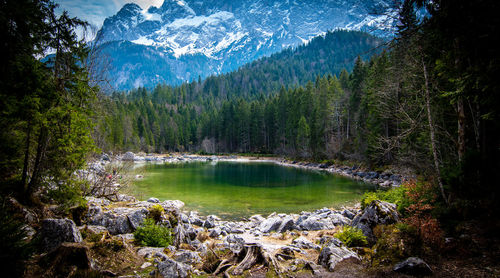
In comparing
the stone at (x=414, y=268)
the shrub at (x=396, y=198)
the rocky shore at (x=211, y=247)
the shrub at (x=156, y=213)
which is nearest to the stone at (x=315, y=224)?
the rocky shore at (x=211, y=247)

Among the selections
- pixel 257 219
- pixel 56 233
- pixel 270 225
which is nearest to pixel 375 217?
pixel 270 225

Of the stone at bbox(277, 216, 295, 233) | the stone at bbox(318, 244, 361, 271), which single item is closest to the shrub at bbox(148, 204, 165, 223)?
the stone at bbox(318, 244, 361, 271)

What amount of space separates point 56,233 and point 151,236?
2614 mm

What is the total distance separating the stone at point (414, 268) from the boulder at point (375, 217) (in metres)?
2.74

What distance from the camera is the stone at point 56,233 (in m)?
5.09

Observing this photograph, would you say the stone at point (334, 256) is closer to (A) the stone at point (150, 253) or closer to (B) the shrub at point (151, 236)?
(A) the stone at point (150, 253)

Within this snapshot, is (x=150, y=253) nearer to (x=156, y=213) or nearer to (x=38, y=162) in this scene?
(x=156, y=213)

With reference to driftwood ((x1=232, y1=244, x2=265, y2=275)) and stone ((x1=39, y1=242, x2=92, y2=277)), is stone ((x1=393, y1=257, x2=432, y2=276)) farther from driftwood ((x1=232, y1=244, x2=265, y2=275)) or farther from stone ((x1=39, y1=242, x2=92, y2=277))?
stone ((x1=39, y1=242, x2=92, y2=277))

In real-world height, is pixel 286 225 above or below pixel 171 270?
below

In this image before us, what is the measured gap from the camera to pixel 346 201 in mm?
19469

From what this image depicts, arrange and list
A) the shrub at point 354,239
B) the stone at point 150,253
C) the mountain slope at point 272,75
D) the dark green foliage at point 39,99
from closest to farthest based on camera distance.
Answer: the dark green foliage at point 39,99
the stone at point 150,253
the shrub at point 354,239
the mountain slope at point 272,75

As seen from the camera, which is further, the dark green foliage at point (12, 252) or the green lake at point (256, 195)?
the green lake at point (256, 195)

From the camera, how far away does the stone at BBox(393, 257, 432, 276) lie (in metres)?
5.18

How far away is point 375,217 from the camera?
27.9 feet
